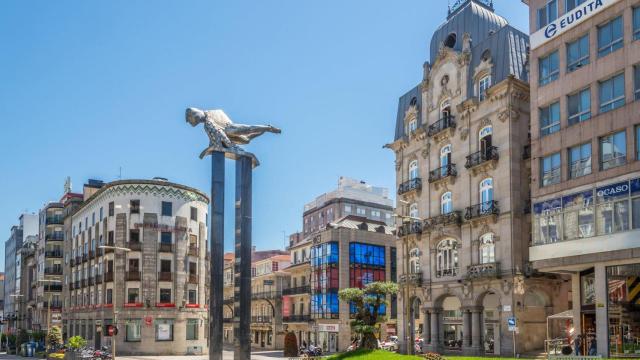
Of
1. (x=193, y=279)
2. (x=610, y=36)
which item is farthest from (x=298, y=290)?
(x=610, y=36)

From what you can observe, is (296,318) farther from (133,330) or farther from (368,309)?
(368,309)

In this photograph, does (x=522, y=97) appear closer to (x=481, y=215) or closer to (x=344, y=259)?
(x=481, y=215)

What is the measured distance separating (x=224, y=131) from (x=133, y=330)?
37641mm

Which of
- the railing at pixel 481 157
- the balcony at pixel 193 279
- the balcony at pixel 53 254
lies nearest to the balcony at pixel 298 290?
the balcony at pixel 193 279

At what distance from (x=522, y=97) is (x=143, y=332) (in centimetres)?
4538

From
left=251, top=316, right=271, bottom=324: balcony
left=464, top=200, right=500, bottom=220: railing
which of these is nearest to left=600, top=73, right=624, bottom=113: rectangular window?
left=464, top=200, right=500, bottom=220: railing

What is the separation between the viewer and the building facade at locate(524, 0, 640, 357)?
104 feet

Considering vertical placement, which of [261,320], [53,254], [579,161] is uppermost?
[579,161]

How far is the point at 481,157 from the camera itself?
153 feet

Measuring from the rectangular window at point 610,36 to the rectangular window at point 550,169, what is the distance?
5889mm

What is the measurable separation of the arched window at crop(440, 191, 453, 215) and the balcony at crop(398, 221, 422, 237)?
2520 mm

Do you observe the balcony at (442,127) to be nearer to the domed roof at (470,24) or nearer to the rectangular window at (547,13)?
the domed roof at (470,24)

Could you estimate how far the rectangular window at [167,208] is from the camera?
73125 mm

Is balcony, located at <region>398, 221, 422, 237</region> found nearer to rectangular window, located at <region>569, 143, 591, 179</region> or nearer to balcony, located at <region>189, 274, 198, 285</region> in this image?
rectangular window, located at <region>569, 143, 591, 179</region>
